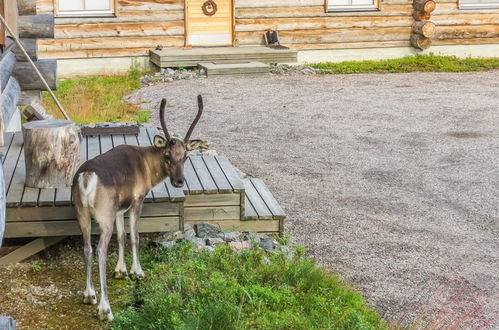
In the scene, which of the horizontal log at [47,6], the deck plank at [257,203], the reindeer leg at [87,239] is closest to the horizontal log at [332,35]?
the horizontal log at [47,6]

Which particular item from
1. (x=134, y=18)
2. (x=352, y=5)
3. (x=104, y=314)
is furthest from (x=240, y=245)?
(x=352, y=5)

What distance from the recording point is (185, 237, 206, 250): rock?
7178 millimetres

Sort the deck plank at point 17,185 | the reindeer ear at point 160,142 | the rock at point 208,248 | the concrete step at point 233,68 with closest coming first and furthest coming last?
the reindeer ear at point 160,142
the deck plank at point 17,185
the rock at point 208,248
the concrete step at point 233,68

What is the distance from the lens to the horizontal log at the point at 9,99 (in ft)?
30.6

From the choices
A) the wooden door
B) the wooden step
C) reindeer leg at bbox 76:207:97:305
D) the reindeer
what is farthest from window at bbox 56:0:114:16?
reindeer leg at bbox 76:207:97:305

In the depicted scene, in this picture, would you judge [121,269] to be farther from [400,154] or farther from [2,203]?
[400,154]

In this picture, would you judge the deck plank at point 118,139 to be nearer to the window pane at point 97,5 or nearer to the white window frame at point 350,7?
the window pane at point 97,5

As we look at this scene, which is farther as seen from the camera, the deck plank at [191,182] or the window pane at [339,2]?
the window pane at [339,2]

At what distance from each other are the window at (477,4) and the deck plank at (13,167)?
14623mm

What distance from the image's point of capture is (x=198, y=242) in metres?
7.30

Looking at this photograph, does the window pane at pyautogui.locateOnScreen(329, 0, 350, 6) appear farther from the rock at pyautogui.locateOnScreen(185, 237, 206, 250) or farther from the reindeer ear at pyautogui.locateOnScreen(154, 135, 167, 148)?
the reindeer ear at pyautogui.locateOnScreen(154, 135, 167, 148)

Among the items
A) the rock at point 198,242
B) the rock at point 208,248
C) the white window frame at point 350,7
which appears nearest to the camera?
the rock at point 208,248

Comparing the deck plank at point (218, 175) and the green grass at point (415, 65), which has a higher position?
the deck plank at point (218, 175)

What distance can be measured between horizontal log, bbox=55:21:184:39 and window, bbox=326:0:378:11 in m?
3.75
